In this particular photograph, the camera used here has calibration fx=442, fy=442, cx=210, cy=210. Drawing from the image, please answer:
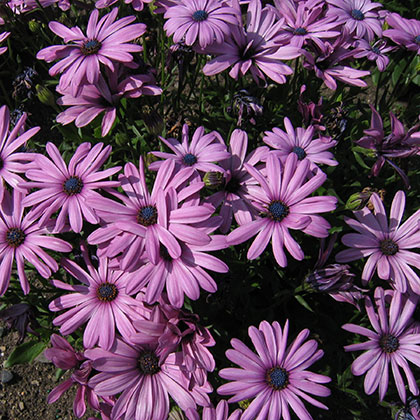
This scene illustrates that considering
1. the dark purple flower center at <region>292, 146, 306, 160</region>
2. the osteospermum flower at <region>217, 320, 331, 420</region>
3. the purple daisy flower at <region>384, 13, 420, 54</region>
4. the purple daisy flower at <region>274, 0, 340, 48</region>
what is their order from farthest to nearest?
1. the purple daisy flower at <region>384, 13, 420, 54</region>
2. the purple daisy flower at <region>274, 0, 340, 48</region>
3. the dark purple flower center at <region>292, 146, 306, 160</region>
4. the osteospermum flower at <region>217, 320, 331, 420</region>

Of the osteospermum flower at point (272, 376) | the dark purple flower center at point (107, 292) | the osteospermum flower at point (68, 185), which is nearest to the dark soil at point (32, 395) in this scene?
the dark purple flower center at point (107, 292)

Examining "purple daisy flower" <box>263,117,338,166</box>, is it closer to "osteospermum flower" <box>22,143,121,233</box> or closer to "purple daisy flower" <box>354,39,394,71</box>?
"purple daisy flower" <box>354,39,394,71</box>

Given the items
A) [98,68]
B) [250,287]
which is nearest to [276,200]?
[250,287]

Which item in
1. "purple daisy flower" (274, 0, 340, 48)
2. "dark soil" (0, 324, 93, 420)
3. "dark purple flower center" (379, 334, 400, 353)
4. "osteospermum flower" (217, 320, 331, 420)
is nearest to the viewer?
"osteospermum flower" (217, 320, 331, 420)

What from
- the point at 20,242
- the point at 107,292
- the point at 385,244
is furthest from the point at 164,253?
the point at 385,244

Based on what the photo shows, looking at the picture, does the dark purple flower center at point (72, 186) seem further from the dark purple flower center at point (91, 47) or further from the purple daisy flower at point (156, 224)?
the dark purple flower center at point (91, 47)

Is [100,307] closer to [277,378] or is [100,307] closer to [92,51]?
[277,378]

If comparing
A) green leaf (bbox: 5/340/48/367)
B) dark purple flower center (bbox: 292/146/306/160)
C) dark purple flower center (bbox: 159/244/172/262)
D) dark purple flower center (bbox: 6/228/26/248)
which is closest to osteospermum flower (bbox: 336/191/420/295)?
dark purple flower center (bbox: 292/146/306/160)
